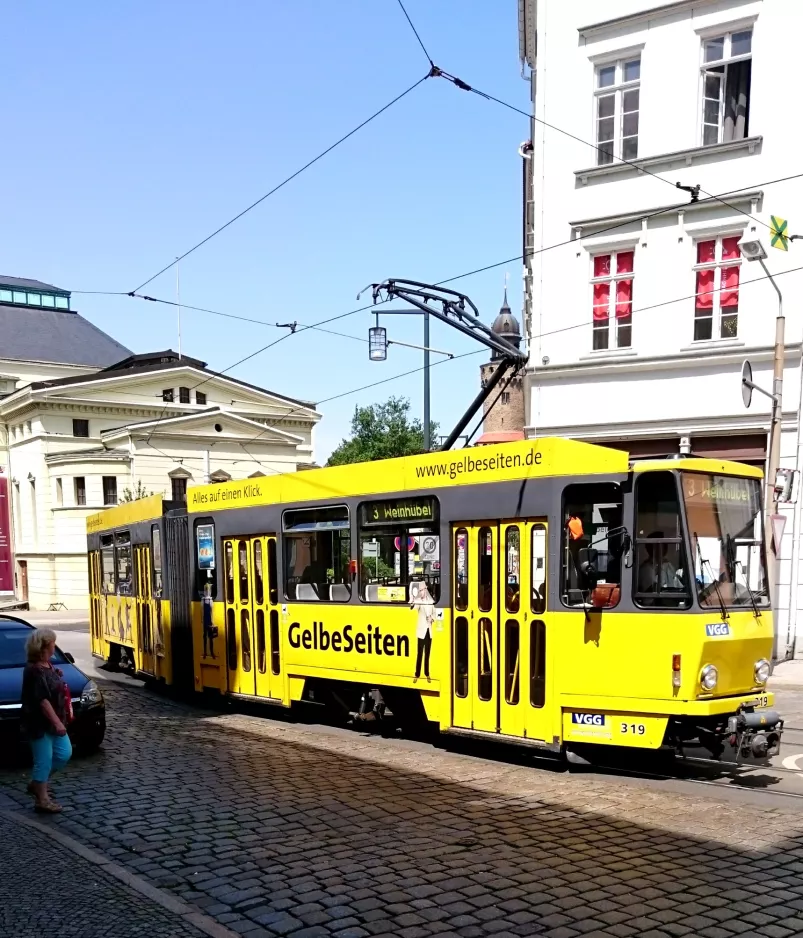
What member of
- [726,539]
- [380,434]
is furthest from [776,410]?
[380,434]

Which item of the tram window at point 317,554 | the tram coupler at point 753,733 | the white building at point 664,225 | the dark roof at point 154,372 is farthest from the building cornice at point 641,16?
the dark roof at point 154,372

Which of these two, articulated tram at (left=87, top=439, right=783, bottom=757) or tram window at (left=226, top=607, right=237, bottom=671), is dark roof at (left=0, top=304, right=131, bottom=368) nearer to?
tram window at (left=226, top=607, right=237, bottom=671)

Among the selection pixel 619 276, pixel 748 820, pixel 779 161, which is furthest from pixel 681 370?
pixel 748 820

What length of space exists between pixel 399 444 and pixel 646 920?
86.7 m

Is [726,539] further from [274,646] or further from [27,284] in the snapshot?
[27,284]

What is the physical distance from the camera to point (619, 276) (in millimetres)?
19359

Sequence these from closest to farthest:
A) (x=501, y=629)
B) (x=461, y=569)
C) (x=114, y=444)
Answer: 1. (x=501, y=629)
2. (x=461, y=569)
3. (x=114, y=444)

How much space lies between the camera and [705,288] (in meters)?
18.5

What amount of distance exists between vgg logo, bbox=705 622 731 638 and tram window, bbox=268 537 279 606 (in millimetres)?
6014

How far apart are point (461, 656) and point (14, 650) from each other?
550 centimetres

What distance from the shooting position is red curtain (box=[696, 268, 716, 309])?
1841 centimetres

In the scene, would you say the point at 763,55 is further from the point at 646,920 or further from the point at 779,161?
the point at 646,920

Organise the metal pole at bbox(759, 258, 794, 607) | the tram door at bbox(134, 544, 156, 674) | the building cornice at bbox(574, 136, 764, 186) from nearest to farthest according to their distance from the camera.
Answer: the tram door at bbox(134, 544, 156, 674), the metal pole at bbox(759, 258, 794, 607), the building cornice at bbox(574, 136, 764, 186)

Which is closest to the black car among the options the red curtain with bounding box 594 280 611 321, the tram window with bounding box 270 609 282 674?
the tram window with bounding box 270 609 282 674
